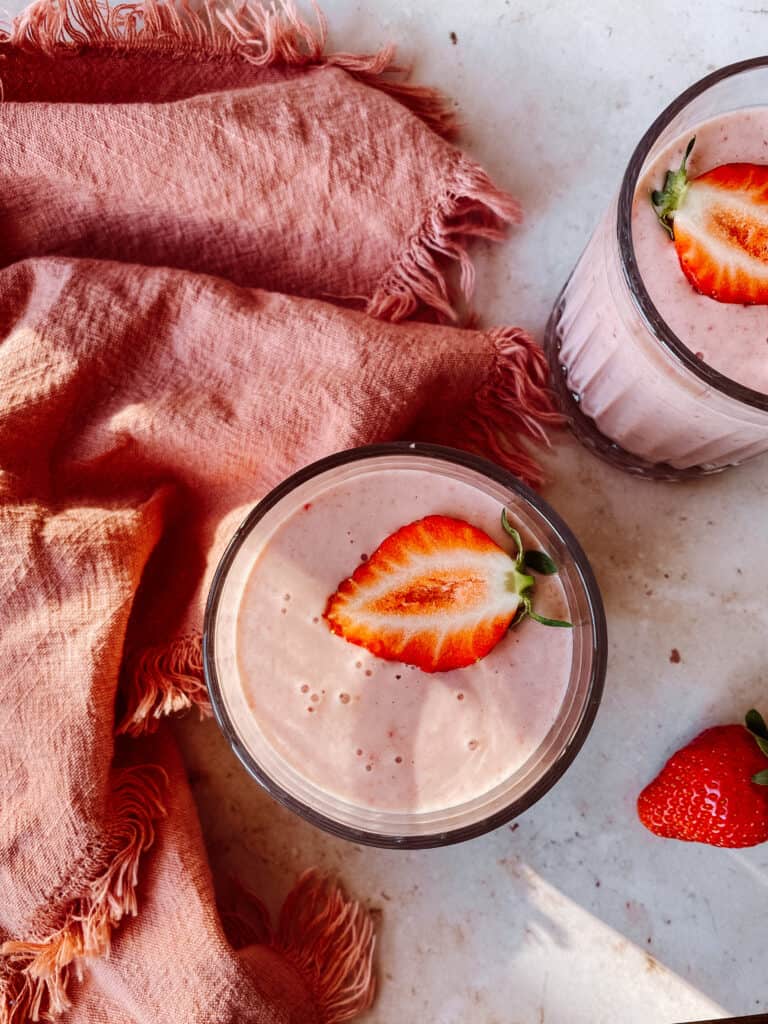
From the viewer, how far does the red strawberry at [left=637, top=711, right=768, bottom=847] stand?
0.88m

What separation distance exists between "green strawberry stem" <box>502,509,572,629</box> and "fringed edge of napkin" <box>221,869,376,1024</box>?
1.19 feet

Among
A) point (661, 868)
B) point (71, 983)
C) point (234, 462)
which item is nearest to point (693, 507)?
point (661, 868)

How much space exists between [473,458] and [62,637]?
412 millimetres

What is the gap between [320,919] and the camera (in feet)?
3.10

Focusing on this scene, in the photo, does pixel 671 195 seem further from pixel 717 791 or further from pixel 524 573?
pixel 717 791

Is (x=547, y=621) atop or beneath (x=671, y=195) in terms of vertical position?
beneath

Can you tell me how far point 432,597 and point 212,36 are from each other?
2.02 feet

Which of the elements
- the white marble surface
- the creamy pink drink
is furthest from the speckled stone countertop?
the creamy pink drink

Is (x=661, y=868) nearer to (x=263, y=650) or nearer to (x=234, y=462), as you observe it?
(x=263, y=650)

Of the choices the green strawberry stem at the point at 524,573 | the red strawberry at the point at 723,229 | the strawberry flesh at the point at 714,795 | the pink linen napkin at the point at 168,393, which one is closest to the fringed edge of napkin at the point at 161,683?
the pink linen napkin at the point at 168,393

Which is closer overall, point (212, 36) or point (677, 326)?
point (677, 326)

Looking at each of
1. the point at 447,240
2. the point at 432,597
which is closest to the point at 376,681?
the point at 432,597

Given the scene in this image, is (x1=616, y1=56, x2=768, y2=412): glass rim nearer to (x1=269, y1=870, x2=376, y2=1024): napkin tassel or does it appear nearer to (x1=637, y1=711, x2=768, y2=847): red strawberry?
(x1=637, y1=711, x2=768, y2=847): red strawberry

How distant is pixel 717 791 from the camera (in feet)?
2.90
